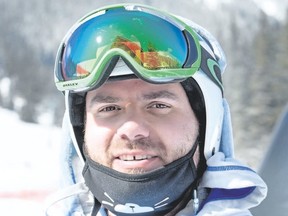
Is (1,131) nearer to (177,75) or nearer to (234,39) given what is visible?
(234,39)

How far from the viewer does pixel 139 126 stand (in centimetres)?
167

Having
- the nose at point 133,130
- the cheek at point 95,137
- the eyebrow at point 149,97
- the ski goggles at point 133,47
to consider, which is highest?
the ski goggles at point 133,47

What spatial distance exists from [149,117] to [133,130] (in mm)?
72

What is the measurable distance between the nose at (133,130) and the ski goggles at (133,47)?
4.7 inches

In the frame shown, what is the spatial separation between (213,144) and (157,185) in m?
0.25

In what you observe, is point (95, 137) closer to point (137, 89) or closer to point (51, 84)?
point (137, 89)

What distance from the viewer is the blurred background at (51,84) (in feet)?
45.0

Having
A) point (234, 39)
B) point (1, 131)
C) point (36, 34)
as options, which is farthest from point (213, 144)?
point (36, 34)

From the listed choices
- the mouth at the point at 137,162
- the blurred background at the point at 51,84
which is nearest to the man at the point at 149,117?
the mouth at the point at 137,162

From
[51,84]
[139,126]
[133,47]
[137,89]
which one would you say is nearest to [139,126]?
[139,126]

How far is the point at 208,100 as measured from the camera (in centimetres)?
184

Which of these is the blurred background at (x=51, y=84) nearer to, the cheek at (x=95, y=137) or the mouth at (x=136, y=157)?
the cheek at (x=95, y=137)

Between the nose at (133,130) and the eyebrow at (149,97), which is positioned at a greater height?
the eyebrow at (149,97)

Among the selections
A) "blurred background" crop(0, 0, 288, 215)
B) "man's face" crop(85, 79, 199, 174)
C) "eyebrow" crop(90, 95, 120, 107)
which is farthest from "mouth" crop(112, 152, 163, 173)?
"blurred background" crop(0, 0, 288, 215)
